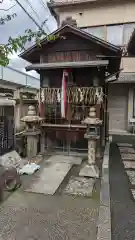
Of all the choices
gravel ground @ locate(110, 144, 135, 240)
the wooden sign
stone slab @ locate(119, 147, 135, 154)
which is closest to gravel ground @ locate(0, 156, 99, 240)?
gravel ground @ locate(110, 144, 135, 240)

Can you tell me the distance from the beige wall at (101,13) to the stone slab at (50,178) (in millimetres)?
12170

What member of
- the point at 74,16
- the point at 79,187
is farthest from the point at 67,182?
the point at 74,16

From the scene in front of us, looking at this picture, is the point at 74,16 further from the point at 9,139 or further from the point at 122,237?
the point at 122,237

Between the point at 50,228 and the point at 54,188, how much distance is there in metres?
1.67

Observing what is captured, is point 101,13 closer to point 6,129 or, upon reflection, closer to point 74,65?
point 74,65

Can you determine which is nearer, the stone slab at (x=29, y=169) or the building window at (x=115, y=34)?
the stone slab at (x=29, y=169)

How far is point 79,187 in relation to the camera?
17.3 ft

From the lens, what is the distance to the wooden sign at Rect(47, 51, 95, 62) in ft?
27.1

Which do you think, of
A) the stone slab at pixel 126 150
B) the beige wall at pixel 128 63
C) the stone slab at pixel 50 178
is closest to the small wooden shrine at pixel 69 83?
the stone slab at pixel 50 178

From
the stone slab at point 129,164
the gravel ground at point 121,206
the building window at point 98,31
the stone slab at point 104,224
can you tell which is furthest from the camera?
the building window at point 98,31

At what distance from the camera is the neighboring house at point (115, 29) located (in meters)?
14.0

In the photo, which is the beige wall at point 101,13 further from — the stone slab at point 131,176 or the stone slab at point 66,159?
the stone slab at point 131,176

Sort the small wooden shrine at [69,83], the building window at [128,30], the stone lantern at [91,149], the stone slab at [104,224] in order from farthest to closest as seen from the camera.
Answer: the building window at [128,30]
the small wooden shrine at [69,83]
the stone lantern at [91,149]
the stone slab at [104,224]

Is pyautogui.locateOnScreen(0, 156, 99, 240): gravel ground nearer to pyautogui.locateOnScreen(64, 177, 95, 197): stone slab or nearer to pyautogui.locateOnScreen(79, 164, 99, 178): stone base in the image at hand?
pyautogui.locateOnScreen(64, 177, 95, 197): stone slab
